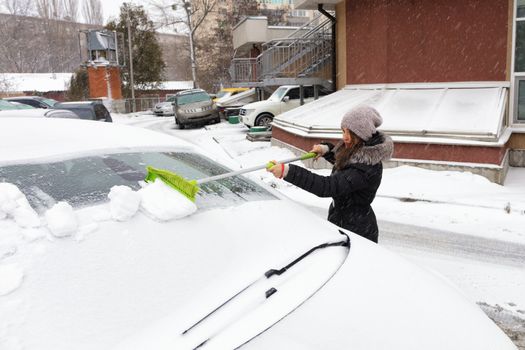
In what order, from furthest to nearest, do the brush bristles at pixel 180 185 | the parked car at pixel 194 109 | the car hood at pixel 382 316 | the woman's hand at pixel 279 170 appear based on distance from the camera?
the parked car at pixel 194 109, the woman's hand at pixel 279 170, the brush bristles at pixel 180 185, the car hood at pixel 382 316

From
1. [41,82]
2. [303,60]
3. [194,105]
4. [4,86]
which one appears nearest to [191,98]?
[194,105]

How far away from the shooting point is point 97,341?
4.36ft

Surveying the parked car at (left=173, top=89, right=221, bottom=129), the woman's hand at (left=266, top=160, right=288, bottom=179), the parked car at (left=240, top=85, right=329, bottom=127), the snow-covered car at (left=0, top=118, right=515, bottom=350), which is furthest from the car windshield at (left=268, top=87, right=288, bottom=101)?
the snow-covered car at (left=0, top=118, right=515, bottom=350)

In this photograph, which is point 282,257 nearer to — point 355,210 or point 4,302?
point 4,302

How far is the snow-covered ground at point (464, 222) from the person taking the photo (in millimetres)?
3955

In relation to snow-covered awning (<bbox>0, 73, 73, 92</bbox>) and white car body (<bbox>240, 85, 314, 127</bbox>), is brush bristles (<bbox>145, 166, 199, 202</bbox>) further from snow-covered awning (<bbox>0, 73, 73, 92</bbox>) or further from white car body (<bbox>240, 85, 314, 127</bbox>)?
snow-covered awning (<bbox>0, 73, 73, 92</bbox>)

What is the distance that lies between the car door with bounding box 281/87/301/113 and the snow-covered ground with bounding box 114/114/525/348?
843 cm

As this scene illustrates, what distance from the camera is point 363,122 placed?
9.82 ft

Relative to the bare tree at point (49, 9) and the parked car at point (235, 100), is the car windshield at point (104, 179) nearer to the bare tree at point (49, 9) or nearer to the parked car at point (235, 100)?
the parked car at point (235, 100)

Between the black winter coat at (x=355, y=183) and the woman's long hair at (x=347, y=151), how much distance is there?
0.07 ft

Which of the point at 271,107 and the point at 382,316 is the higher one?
the point at 271,107

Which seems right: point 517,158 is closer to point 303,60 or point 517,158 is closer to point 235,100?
point 303,60

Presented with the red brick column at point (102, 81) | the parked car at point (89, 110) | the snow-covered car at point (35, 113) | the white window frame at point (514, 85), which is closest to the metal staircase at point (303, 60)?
the parked car at point (89, 110)

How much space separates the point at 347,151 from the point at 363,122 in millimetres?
216
